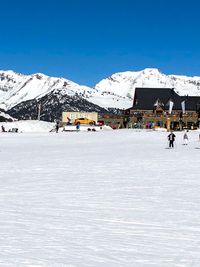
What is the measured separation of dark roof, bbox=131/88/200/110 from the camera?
89.3 meters

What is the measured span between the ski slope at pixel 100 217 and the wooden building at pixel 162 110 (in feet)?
197

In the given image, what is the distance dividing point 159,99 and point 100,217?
269ft

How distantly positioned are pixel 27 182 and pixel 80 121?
5582cm

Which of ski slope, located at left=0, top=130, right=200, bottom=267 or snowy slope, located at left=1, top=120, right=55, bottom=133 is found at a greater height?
snowy slope, located at left=1, top=120, right=55, bottom=133

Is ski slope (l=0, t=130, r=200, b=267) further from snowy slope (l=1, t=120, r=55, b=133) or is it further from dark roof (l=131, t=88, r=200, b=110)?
dark roof (l=131, t=88, r=200, b=110)

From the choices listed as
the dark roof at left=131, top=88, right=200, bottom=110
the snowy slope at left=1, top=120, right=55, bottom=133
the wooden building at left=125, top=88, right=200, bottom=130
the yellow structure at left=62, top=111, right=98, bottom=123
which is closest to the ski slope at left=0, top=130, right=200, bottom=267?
the snowy slope at left=1, top=120, right=55, bottom=133

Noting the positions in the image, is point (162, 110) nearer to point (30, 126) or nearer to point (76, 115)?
point (76, 115)

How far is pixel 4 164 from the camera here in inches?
969

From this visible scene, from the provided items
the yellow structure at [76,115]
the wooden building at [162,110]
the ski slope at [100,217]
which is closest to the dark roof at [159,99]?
the wooden building at [162,110]

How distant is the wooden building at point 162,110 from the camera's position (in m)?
80.4

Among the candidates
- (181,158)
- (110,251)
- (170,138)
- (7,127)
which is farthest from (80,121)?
(110,251)

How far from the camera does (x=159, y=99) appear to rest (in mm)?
91500

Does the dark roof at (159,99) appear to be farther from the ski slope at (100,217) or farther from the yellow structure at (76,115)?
the ski slope at (100,217)

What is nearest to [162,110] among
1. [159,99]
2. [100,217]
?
[159,99]
